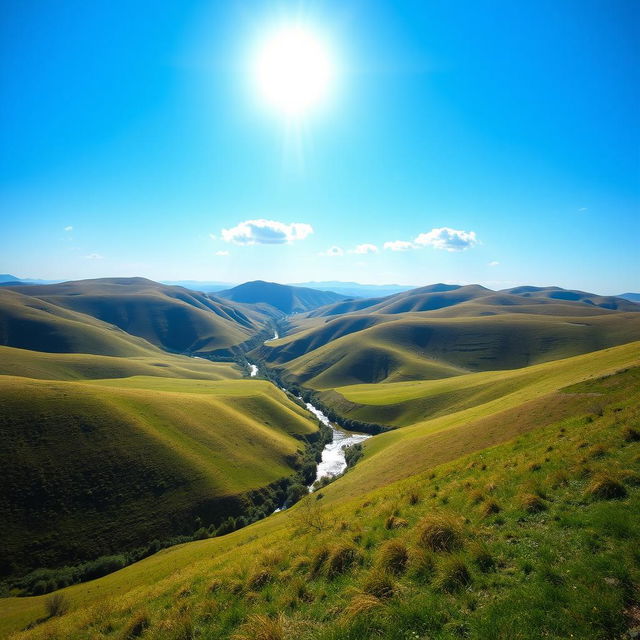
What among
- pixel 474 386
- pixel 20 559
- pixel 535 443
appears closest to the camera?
pixel 535 443

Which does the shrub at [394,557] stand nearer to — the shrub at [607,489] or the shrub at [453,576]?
the shrub at [453,576]

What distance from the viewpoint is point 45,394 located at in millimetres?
71062

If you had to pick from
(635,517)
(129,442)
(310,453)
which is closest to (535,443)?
(635,517)

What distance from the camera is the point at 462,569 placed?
32.1 feet

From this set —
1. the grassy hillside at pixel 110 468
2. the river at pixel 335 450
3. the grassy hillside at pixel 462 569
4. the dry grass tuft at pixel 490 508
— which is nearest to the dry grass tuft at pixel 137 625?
the grassy hillside at pixel 462 569

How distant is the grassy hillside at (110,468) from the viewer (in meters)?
51.2

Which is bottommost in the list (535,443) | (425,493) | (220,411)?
(220,411)

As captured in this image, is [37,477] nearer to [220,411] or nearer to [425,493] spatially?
[220,411]

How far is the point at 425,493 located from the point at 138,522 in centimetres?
6064

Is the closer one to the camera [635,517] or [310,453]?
[635,517]

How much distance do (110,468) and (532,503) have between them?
73737 millimetres

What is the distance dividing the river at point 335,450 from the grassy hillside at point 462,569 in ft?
230

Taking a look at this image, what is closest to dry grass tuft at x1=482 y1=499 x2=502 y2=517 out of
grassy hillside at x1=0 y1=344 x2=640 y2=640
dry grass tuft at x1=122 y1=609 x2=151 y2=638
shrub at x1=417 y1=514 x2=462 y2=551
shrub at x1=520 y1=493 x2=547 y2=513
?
grassy hillside at x1=0 y1=344 x2=640 y2=640

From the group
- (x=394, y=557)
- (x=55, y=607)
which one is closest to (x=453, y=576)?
(x=394, y=557)
